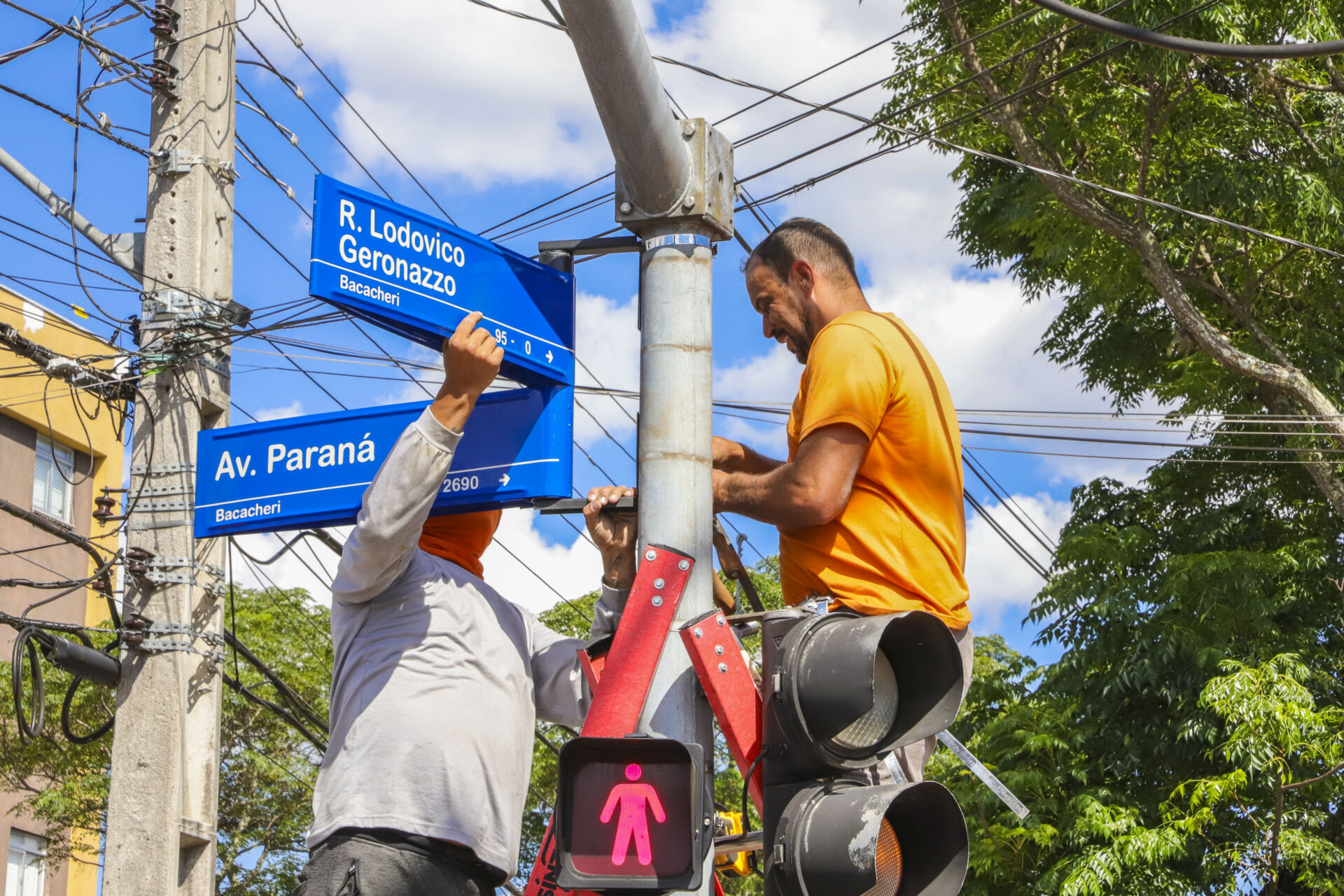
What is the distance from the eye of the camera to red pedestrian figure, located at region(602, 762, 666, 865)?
3.25 meters

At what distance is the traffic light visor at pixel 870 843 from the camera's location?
3084 millimetres

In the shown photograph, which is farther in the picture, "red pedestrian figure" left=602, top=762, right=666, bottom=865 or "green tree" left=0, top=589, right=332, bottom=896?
"green tree" left=0, top=589, right=332, bottom=896

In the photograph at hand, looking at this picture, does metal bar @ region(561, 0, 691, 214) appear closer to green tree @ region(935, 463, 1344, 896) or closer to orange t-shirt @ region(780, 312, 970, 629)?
orange t-shirt @ region(780, 312, 970, 629)

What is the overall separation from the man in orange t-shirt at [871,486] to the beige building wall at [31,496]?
21237 mm

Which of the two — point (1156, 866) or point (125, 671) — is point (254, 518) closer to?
point (125, 671)

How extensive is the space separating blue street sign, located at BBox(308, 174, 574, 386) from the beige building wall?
67.5 ft

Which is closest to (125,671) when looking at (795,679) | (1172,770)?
(795,679)

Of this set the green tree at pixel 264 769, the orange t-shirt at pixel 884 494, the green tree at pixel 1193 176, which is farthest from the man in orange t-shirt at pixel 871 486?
the green tree at pixel 264 769

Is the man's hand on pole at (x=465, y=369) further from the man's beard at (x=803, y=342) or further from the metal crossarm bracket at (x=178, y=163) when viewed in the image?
the metal crossarm bracket at (x=178, y=163)

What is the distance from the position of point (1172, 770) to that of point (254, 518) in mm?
11192

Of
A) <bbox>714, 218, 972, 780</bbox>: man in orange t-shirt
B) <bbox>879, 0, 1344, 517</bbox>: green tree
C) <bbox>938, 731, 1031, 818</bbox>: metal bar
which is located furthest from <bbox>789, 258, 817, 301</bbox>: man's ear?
<bbox>879, 0, 1344, 517</bbox>: green tree

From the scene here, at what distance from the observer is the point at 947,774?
644 inches

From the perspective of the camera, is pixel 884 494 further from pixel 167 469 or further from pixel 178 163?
pixel 178 163

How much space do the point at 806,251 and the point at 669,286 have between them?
2.14 feet
